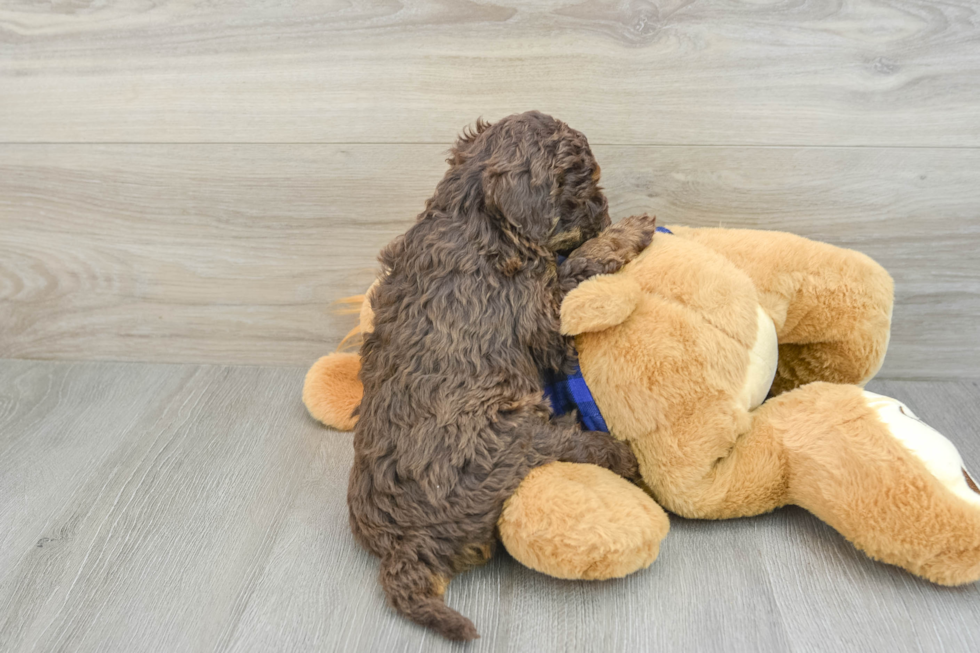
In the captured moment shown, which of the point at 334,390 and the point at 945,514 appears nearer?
the point at 945,514

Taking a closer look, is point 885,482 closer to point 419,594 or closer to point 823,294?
point 823,294

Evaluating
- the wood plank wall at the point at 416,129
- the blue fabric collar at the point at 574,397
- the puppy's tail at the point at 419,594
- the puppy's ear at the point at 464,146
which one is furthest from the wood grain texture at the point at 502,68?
the puppy's tail at the point at 419,594

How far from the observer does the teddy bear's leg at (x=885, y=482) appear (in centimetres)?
63

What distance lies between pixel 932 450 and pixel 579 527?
0.33 m

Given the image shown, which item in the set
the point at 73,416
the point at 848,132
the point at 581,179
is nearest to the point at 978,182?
the point at 848,132

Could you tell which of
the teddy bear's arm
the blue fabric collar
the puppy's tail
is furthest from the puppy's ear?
the puppy's tail

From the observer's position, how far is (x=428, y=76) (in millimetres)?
929

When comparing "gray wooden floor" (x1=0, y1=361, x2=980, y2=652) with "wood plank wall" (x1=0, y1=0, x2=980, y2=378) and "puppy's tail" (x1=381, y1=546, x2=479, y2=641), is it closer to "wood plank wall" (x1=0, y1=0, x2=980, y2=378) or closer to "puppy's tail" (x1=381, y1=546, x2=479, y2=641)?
"puppy's tail" (x1=381, y1=546, x2=479, y2=641)

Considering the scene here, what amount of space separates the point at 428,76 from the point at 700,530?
2.10 ft

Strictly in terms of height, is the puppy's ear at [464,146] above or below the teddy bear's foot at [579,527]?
above

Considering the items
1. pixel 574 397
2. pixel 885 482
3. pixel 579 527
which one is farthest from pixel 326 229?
pixel 885 482

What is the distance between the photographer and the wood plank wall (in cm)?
88

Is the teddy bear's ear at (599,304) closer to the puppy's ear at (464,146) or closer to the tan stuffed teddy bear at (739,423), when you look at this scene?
the tan stuffed teddy bear at (739,423)

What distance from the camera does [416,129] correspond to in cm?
95
